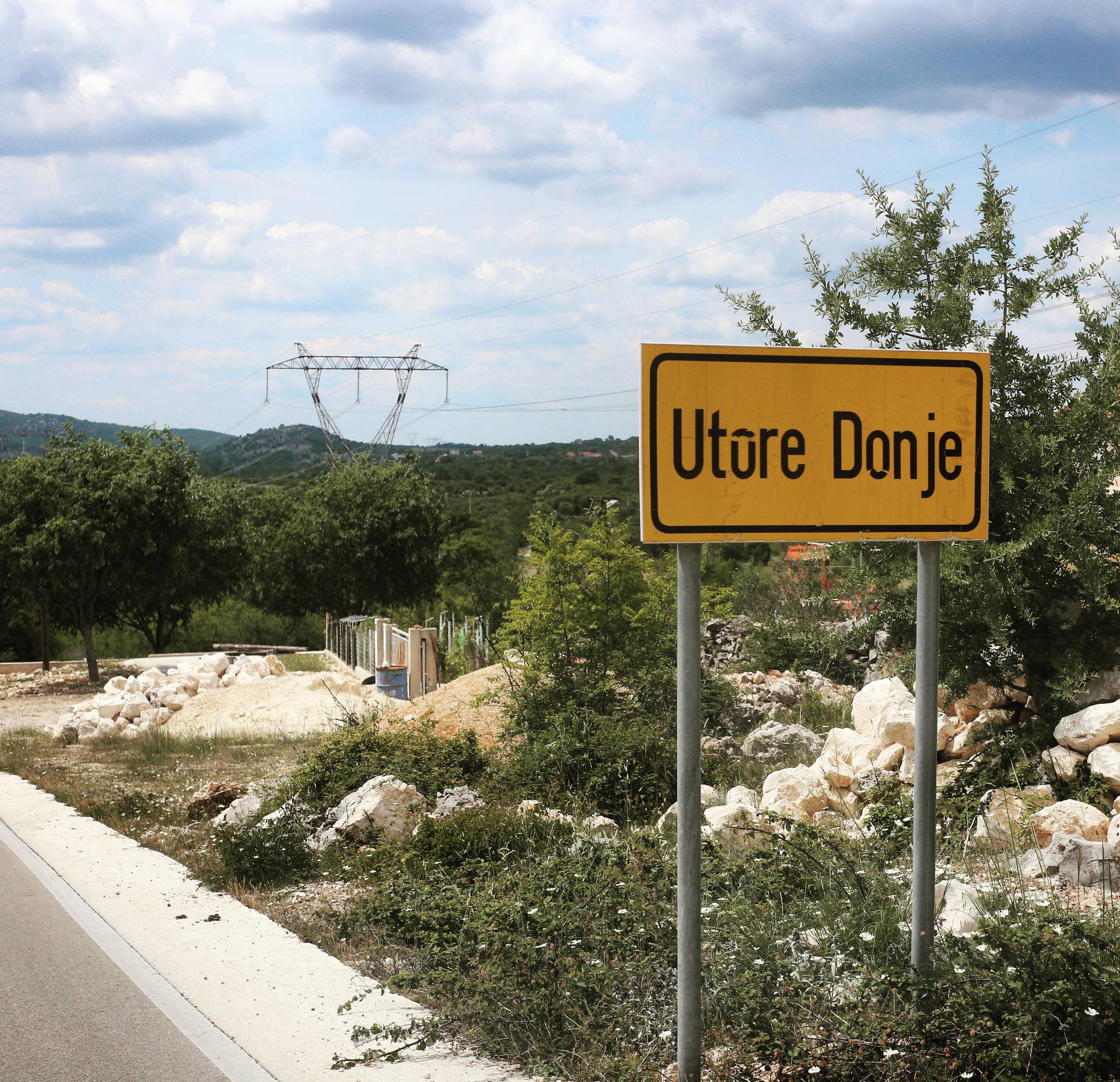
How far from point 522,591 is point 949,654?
16.9 ft

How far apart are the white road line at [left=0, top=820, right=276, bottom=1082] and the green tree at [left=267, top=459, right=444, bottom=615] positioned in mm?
38442

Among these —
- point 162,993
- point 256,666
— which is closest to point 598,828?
point 162,993

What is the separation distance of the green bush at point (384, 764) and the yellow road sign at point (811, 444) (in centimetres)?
607

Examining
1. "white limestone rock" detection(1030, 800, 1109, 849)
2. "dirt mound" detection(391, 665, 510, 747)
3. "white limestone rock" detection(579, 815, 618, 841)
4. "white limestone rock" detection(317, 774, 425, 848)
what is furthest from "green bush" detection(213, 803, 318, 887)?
"white limestone rock" detection(1030, 800, 1109, 849)

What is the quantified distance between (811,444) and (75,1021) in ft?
14.4

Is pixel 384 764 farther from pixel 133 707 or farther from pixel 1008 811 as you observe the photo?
pixel 133 707

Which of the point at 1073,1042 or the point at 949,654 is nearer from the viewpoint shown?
the point at 1073,1042

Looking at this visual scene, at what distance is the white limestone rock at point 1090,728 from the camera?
750cm

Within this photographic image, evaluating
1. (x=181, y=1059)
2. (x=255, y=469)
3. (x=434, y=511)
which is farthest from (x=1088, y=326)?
(x=255, y=469)

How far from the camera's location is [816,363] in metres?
3.82

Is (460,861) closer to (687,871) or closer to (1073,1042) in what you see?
(687,871)

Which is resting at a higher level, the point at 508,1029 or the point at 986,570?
the point at 986,570

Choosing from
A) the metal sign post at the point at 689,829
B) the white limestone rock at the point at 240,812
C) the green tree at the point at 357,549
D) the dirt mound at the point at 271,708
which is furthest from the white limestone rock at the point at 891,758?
the green tree at the point at 357,549

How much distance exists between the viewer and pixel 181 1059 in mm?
4758
